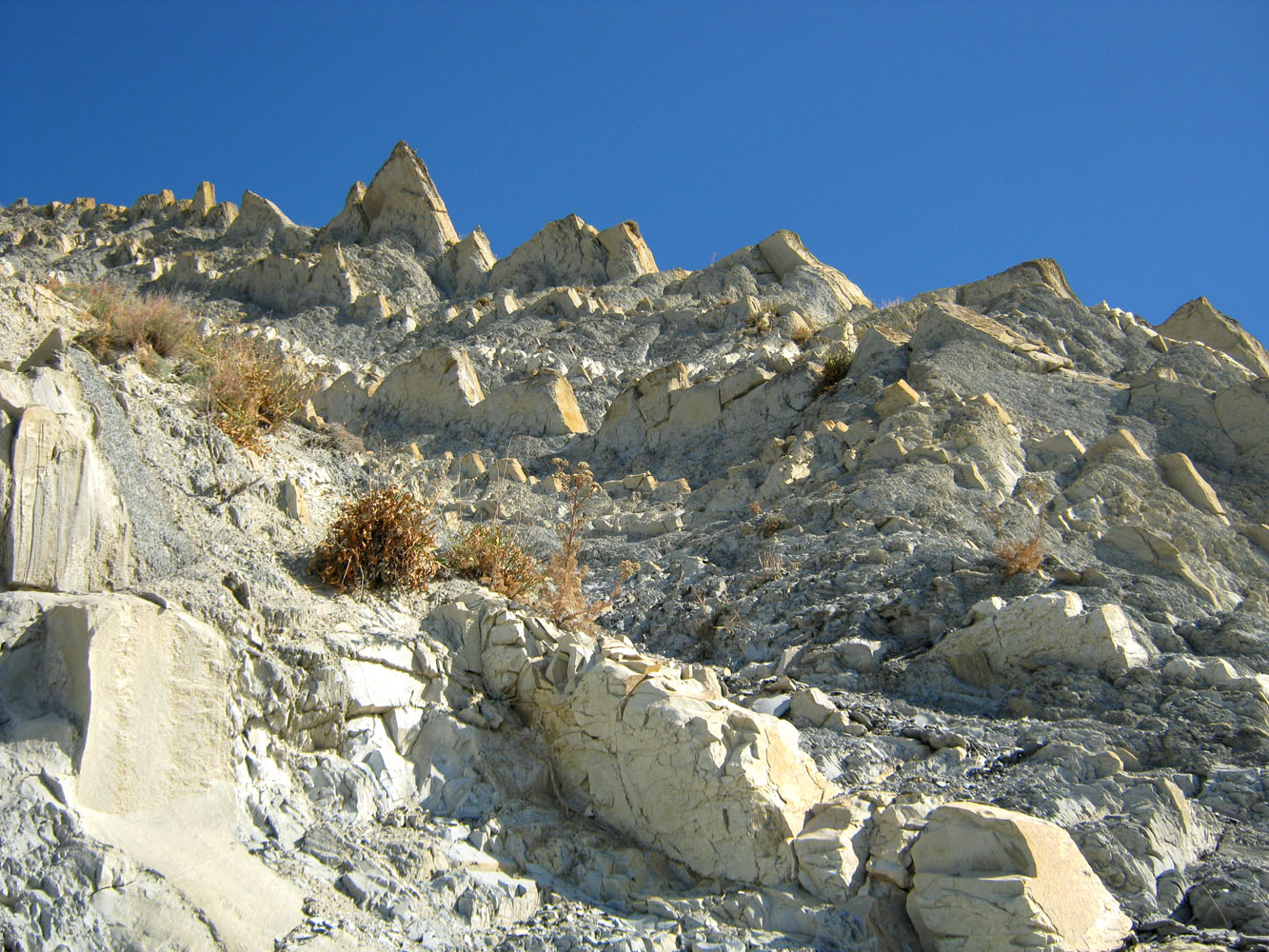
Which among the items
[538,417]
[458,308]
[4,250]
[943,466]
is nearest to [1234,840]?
[943,466]

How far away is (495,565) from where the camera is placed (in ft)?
21.1

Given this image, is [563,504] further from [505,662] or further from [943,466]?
[505,662]

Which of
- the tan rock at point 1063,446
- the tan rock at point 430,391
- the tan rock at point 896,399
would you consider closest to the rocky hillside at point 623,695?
the tan rock at point 1063,446

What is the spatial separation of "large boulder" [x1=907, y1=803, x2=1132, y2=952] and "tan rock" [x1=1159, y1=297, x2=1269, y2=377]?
14.1m

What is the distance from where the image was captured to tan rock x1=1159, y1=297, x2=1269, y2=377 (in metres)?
16.1

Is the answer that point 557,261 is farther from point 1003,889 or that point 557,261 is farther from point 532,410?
point 1003,889

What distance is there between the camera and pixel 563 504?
14.6 meters

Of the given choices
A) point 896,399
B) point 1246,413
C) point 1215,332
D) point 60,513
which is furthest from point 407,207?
point 60,513

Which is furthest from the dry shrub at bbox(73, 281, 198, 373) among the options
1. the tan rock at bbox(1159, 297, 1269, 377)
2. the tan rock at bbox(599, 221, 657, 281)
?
the tan rock at bbox(599, 221, 657, 281)

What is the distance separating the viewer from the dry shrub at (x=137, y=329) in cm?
636

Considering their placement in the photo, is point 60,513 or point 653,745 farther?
point 653,745

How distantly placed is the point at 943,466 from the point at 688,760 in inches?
314

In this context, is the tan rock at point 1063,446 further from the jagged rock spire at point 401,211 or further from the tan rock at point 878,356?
the jagged rock spire at point 401,211

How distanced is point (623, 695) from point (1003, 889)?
2.09 m
